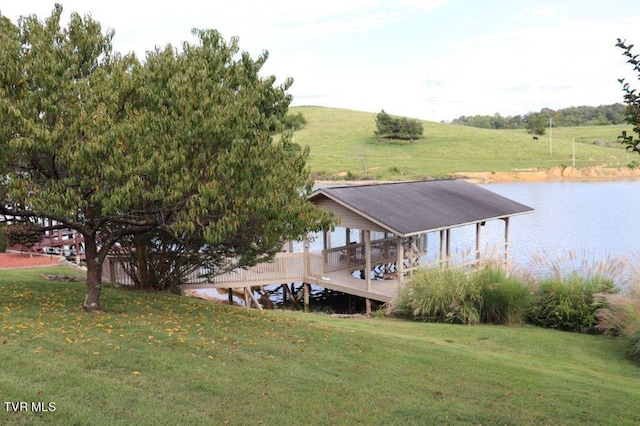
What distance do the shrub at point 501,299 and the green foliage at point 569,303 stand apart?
16.1 inches

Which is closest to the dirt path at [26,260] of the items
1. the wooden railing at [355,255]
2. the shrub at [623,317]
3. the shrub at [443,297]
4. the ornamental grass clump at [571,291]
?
the wooden railing at [355,255]

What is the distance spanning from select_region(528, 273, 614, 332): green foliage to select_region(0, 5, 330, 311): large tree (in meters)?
6.95

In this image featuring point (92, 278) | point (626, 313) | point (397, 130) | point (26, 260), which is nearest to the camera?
point (92, 278)

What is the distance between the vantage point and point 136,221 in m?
9.63

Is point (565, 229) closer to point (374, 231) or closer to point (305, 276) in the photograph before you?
point (374, 231)

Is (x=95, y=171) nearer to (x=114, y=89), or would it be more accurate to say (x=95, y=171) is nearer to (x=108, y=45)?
(x=114, y=89)

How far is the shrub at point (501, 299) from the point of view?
14109 millimetres

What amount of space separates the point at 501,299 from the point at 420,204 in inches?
229

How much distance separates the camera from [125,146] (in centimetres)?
847

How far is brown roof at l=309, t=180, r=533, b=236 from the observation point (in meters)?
17.0

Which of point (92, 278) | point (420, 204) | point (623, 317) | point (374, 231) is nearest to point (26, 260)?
point (374, 231)

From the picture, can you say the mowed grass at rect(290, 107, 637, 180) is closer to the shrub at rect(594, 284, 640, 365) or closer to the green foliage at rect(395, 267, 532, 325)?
the green foliage at rect(395, 267, 532, 325)

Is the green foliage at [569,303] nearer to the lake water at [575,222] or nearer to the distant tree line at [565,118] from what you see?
the lake water at [575,222]

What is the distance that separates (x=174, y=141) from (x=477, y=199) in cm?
1554
